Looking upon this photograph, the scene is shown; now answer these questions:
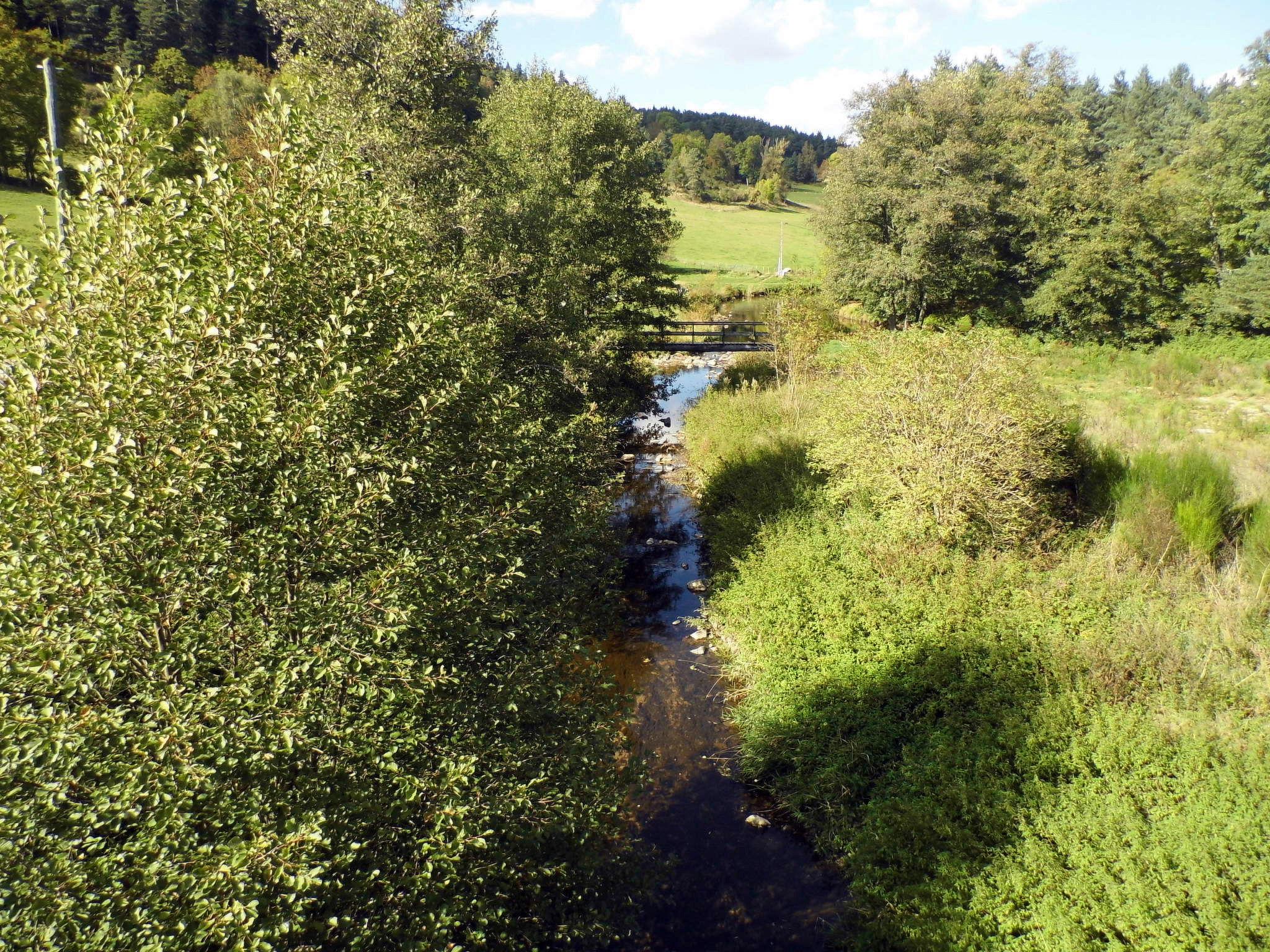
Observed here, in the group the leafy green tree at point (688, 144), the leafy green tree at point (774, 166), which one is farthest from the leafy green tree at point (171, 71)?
the leafy green tree at point (774, 166)

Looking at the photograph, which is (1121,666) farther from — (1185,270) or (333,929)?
(1185,270)

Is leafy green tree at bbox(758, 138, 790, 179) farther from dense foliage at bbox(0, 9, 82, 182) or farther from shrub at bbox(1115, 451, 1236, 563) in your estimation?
shrub at bbox(1115, 451, 1236, 563)

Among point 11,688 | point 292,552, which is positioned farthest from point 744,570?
point 11,688

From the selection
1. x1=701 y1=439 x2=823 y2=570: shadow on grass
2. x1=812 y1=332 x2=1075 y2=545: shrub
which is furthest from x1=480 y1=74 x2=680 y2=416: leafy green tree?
x1=812 y1=332 x2=1075 y2=545: shrub

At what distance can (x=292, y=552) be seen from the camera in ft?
19.6

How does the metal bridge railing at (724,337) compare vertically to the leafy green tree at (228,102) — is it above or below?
below

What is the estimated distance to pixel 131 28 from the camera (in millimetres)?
73938

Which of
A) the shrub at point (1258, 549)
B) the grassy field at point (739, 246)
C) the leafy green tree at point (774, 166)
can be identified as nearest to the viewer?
the shrub at point (1258, 549)

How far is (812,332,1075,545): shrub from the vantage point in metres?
14.2

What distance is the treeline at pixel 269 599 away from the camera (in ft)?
15.2

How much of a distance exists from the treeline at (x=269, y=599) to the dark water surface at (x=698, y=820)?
8.57 ft

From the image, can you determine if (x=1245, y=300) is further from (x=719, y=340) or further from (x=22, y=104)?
(x=22, y=104)

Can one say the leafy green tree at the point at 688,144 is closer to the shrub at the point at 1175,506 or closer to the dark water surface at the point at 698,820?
the shrub at the point at 1175,506

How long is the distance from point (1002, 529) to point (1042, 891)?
785 cm
